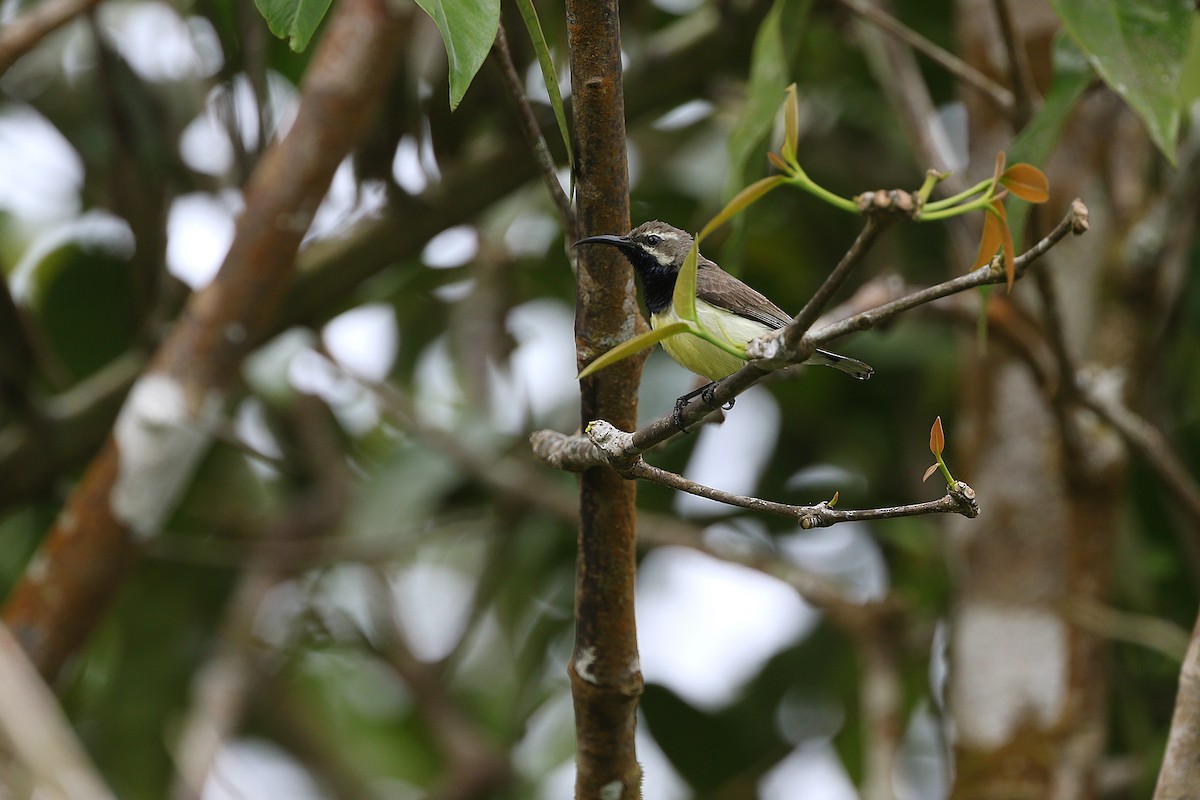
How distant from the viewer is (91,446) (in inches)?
159

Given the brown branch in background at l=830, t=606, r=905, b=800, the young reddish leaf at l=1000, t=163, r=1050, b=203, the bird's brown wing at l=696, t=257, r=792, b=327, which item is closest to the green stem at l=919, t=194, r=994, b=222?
the young reddish leaf at l=1000, t=163, r=1050, b=203

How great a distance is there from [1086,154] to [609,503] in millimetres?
2476

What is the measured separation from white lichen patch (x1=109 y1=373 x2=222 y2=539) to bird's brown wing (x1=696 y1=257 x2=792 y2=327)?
1.31 metres

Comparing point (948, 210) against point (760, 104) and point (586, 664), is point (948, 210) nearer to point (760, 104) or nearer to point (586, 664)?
point (586, 664)

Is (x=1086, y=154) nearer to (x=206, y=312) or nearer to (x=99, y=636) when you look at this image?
(x=206, y=312)

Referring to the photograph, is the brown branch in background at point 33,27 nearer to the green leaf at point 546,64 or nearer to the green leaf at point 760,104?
the green leaf at point 760,104

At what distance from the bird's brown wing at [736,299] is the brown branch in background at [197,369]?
106 cm

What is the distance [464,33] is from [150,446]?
1.99 meters

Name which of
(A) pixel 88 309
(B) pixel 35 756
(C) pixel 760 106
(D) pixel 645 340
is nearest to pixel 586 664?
(D) pixel 645 340

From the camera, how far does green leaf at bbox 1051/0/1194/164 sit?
2.11m

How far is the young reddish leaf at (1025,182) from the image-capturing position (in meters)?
1.23

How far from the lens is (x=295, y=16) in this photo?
144cm

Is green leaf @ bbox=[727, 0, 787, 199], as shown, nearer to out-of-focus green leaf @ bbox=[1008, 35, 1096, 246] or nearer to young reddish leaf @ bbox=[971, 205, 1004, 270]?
out-of-focus green leaf @ bbox=[1008, 35, 1096, 246]

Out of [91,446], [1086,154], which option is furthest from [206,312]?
[1086,154]
